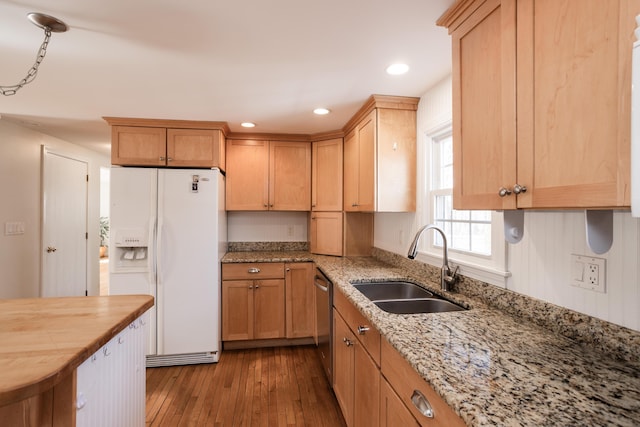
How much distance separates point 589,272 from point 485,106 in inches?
27.3

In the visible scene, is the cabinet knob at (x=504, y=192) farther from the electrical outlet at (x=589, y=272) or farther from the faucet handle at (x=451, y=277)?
the faucet handle at (x=451, y=277)

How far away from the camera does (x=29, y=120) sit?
2.85 meters

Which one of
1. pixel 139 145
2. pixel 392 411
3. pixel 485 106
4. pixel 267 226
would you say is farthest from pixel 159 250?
pixel 485 106

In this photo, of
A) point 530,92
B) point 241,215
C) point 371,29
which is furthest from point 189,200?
point 530,92

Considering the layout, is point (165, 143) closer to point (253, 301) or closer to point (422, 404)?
point (253, 301)

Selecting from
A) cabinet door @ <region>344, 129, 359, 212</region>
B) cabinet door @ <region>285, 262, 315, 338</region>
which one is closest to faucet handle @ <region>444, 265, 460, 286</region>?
cabinet door @ <region>344, 129, 359, 212</region>

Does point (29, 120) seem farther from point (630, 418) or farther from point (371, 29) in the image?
point (630, 418)

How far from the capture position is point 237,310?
3.05 meters

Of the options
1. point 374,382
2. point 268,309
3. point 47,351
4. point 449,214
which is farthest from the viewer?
point 268,309

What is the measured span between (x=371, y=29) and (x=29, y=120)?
129 inches

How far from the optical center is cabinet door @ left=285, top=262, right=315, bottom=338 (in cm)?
313

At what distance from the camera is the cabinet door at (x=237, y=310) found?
119 inches

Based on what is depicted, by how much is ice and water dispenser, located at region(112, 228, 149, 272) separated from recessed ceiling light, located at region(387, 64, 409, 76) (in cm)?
239

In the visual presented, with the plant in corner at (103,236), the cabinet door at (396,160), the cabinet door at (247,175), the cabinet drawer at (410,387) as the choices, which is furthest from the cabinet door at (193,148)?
the plant in corner at (103,236)
